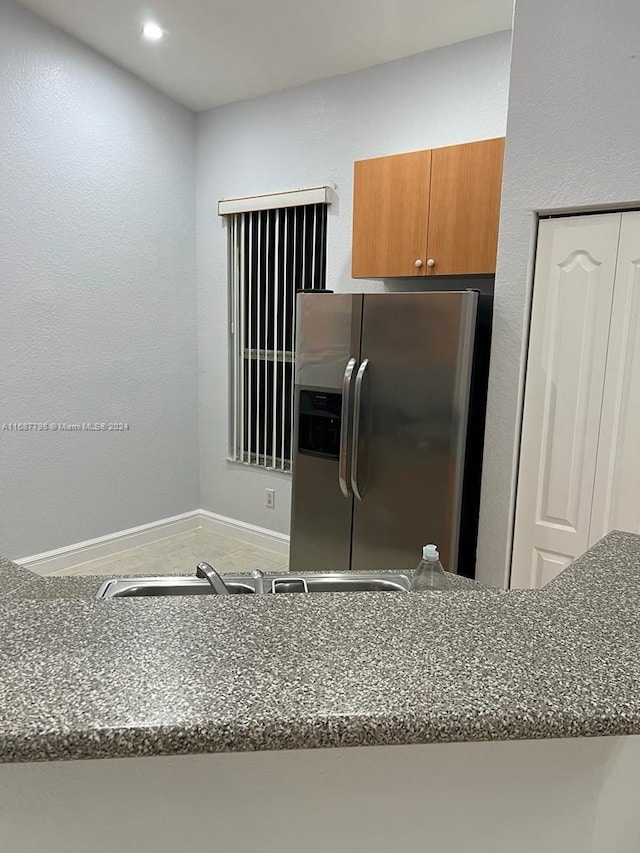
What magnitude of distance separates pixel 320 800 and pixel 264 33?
337 centimetres

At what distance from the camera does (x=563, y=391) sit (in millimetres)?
2164

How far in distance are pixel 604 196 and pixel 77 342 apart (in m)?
2.85

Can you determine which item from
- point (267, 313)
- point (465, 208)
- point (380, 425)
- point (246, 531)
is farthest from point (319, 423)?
point (246, 531)

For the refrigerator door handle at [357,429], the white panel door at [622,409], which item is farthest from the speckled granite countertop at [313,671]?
the refrigerator door handle at [357,429]

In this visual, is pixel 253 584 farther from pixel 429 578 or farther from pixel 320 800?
pixel 320 800

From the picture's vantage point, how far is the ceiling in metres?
2.75

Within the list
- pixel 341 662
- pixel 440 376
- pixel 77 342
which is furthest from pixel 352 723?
pixel 77 342

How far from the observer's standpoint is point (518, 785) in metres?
0.75

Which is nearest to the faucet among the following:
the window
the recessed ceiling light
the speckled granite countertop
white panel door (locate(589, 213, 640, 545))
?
the speckled granite countertop

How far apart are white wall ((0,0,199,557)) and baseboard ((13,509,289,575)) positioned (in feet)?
0.22

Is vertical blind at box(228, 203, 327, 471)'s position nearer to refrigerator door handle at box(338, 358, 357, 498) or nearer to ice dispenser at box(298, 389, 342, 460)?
ice dispenser at box(298, 389, 342, 460)

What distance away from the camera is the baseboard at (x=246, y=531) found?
13.2 ft

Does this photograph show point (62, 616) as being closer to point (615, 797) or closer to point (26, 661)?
point (26, 661)

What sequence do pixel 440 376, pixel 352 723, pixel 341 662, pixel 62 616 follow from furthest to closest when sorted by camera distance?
pixel 440 376
pixel 62 616
pixel 341 662
pixel 352 723
